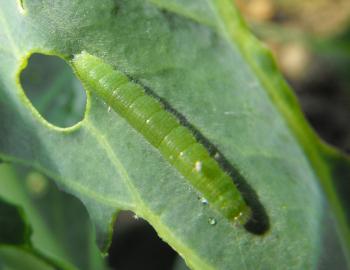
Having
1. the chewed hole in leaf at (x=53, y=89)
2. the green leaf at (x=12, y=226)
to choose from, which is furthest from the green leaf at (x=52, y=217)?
the green leaf at (x=12, y=226)

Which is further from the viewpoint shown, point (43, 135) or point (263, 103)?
point (263, 103)

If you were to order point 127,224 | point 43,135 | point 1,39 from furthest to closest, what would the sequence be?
point 127,224 → point 43,135 → point 1,39

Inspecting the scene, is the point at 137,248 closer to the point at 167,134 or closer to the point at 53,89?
the point at 53,89

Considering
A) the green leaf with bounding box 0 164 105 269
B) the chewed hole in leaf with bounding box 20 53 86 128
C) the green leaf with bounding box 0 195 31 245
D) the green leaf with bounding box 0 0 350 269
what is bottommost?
the green leaf with bounding box 0 164 105 269

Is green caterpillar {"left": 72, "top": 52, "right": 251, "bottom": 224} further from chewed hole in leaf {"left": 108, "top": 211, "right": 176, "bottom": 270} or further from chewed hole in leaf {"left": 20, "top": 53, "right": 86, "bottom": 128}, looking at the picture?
chewed hole in leaf {"left": 108, "top": 211, "right": 176, "bottom": 270}

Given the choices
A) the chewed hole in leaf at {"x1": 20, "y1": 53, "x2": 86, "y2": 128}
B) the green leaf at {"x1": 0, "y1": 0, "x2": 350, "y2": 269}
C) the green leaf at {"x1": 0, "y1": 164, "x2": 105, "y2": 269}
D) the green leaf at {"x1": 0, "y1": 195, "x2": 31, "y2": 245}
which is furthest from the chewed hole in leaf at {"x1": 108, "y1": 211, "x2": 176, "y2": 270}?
the green leaf at {"x1": 0, "y1": 0, "x2": 350, "y2": 269}

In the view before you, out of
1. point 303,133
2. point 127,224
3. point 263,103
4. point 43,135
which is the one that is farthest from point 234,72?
point 127,224

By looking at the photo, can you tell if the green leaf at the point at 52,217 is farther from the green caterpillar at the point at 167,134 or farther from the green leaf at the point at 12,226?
the green caterpillar at the point at 167,134

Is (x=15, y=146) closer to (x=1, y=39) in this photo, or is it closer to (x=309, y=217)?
(x=1, y=39)
